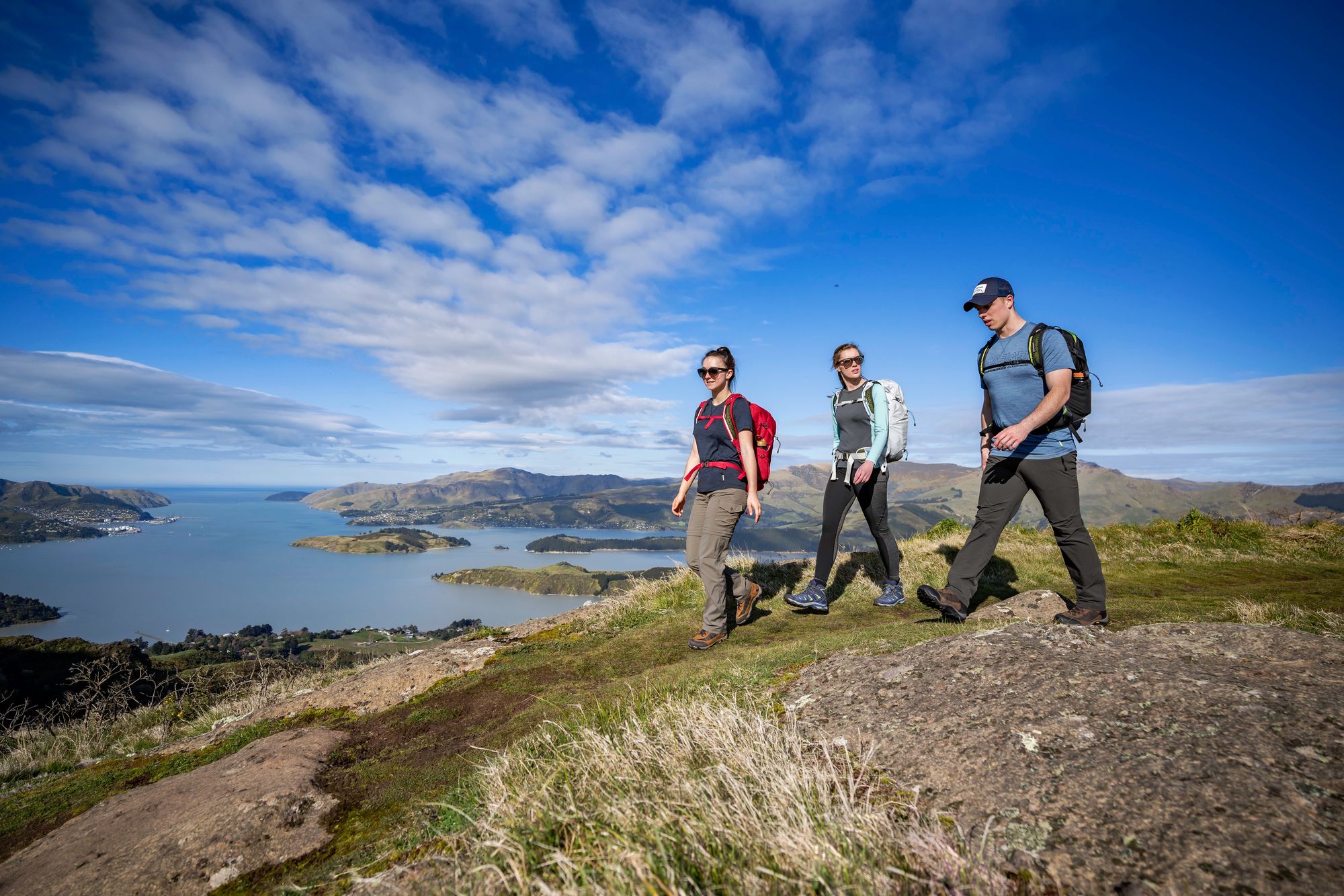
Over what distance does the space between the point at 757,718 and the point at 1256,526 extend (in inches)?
537

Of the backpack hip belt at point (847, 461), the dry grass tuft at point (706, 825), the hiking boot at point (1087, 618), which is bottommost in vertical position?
the hiking boot at point (1087, 618)

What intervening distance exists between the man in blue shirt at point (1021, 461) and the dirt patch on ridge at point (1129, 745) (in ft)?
5.46

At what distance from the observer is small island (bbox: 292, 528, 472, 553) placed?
148 m

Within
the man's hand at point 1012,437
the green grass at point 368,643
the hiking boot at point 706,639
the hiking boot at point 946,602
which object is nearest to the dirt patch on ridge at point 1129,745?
the man's hand at point 1012,437

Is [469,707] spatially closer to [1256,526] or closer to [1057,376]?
[1057,376]

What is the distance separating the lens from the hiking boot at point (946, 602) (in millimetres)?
4828

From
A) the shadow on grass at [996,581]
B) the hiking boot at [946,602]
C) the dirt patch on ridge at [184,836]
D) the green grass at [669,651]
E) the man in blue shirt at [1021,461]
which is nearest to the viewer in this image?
the dirt patch on ridge at [184,836]

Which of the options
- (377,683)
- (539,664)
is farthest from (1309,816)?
(377,683)

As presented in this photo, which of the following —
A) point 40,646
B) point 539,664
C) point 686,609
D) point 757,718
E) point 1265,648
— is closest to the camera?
point 757,718

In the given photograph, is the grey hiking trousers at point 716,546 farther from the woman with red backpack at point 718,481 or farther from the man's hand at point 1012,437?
the man's hand at point 1012,437

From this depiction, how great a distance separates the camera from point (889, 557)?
6590mm

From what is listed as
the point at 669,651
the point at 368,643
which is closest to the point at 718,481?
the point at 669,651

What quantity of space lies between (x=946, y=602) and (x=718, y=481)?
2365 mm

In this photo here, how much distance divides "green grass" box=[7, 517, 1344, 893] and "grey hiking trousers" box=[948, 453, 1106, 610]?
437mm
